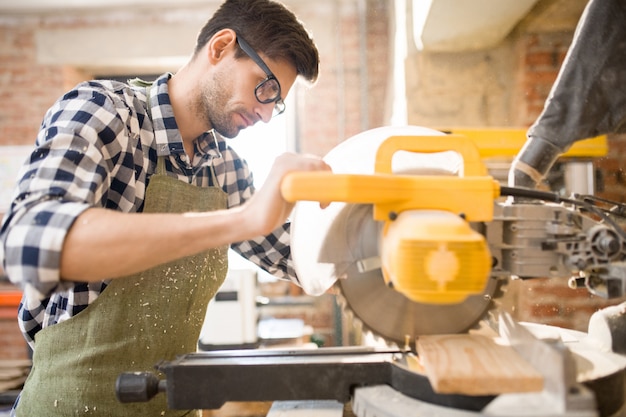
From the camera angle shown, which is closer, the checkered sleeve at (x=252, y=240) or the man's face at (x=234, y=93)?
the man's face at (x=234, y=93)

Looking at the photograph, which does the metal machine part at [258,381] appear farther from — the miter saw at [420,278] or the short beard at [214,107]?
the short beard at [214,107]

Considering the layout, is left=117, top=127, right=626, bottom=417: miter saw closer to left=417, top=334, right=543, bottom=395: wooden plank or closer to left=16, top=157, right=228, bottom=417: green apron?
left=417, top=334, right=543, bottom=395: wooden plank

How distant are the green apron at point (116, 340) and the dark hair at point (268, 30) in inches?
16.6

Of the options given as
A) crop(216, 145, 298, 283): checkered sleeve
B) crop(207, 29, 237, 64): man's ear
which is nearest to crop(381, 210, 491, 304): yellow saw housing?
crop(216, 145, 298, 283): checkered sleeve

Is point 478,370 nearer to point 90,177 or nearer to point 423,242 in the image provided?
point 423,242

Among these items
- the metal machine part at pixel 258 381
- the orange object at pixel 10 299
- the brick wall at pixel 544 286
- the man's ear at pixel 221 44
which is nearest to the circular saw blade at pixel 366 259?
the metal machine part at pixel 258 381

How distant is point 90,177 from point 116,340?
1.50 feet

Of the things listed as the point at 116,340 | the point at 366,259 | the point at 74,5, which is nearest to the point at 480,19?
the point at 366,259

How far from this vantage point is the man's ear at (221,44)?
122cm

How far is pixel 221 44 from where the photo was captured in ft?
4.05

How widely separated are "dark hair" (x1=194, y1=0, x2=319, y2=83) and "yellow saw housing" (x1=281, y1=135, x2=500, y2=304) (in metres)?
0.60

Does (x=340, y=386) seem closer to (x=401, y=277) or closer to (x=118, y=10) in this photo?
(x=401, y=277)

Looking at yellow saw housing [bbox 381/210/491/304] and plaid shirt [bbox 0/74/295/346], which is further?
plaid shirt [bbox 0/74/295/346]

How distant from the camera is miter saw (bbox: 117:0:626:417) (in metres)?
0.63
